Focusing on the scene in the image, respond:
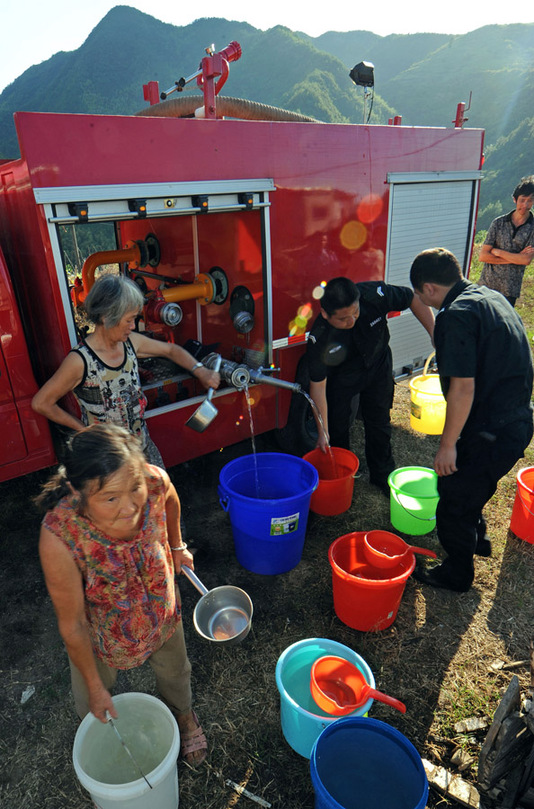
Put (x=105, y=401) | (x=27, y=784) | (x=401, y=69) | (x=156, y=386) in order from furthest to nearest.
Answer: (x=401, y=69) → (x=156, y=386) → (x=105, y=401) → (x=27, y=784)

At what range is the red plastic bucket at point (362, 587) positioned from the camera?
2746mm

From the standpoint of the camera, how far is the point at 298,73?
71438 mm

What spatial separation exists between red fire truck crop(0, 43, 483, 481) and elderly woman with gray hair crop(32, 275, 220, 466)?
380 mm

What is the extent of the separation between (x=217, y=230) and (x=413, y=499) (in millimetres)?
2698

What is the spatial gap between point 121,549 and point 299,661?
1.28 m

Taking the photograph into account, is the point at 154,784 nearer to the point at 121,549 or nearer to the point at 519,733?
the point at 121,549

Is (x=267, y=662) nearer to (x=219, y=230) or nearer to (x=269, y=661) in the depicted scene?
(x=269, y=661)

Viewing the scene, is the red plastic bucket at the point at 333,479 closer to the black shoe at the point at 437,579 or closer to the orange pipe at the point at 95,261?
the black shoe at the point at 437,579

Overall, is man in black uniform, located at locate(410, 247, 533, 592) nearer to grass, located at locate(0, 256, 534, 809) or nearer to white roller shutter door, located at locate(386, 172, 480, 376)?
grass, located at locate(0, 256, 534, 809)

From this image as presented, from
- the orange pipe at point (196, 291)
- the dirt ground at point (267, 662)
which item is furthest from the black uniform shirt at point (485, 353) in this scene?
the orange pipe at point (196, 291)

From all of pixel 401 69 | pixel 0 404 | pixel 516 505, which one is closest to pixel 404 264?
pixel 516 505

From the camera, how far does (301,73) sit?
71188 mm

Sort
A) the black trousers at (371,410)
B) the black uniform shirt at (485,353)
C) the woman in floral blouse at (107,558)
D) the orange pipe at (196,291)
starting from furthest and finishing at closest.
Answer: the orange pipe at (196,291), the black trousers at (371,410), the black uniform shirt at (485,353), the woman in floral blouse at (107,558)

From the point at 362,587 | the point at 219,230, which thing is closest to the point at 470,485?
the point at 362,587
